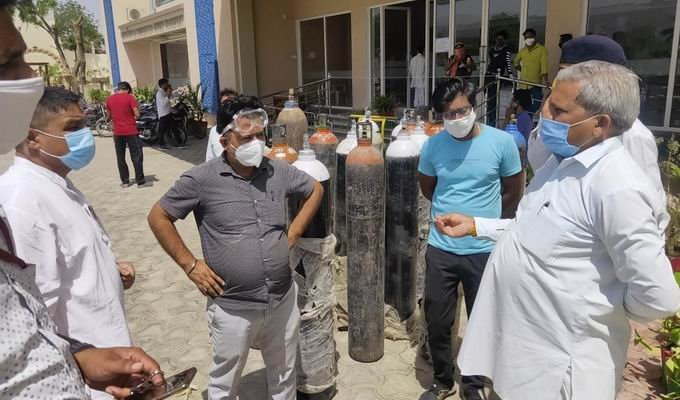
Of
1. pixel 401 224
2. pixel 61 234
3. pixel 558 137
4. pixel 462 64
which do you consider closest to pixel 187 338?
pixel 401 224

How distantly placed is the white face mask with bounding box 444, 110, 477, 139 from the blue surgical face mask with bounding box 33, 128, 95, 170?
6.25 feet

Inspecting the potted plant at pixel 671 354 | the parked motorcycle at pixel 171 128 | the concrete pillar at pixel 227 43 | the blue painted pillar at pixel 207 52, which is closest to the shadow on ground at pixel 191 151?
the parked motorcycle at pixel 171 128

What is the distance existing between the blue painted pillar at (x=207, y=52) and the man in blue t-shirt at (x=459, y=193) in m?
13.1

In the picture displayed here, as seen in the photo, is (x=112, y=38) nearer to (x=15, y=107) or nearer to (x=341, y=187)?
(x=341, y=187)

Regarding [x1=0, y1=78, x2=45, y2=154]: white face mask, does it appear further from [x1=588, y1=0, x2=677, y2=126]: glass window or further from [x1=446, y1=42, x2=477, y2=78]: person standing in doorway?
[x1=446, y1=42, x2=477, y2=78]: person standing in doorway

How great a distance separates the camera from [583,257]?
6.03 ft

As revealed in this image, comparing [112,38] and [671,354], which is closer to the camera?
[671,354]

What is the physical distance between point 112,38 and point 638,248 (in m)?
27.0

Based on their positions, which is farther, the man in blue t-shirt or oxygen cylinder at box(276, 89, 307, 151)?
oxygen cylinder at box(276, 89, 307, 151)

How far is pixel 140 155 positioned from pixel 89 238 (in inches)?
308

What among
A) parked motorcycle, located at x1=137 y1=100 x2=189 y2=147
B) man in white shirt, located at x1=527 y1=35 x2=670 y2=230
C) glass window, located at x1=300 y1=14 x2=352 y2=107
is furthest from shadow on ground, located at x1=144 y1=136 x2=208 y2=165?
man in white shirt, located at x1=527 y1=35 x2=670 y2=230

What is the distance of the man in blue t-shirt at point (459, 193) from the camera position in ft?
9.51

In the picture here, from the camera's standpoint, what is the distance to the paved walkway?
3370mm

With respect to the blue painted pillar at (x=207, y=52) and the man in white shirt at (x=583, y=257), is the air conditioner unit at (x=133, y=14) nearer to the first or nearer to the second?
the blue painted pillar at (x=207, y=52)
